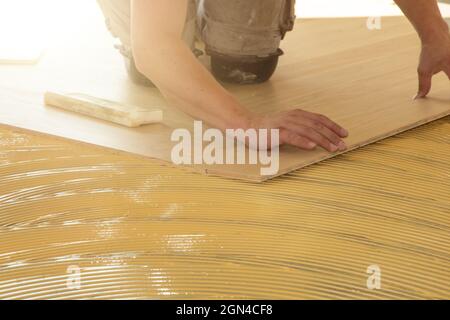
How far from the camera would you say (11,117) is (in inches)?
93.8

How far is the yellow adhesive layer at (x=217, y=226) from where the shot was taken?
160cm

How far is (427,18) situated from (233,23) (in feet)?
2.05

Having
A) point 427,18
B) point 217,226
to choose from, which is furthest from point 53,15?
point 217,226

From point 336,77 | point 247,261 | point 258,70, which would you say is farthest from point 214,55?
point 247,261

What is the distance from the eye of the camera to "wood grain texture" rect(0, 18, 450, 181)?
2260 mm

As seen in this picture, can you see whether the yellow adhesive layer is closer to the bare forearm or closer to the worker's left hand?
the worker's left hand

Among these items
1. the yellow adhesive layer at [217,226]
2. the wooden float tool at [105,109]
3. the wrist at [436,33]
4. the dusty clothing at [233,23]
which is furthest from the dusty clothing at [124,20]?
the wrist at [436,33]

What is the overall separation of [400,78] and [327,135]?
0.81 meters

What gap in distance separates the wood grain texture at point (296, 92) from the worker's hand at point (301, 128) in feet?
0.17

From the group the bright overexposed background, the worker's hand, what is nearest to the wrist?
the worker's hand

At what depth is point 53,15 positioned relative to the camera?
3.85 meters

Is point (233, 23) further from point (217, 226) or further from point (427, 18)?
point (217, 226)

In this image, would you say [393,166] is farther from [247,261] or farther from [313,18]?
[313,18]

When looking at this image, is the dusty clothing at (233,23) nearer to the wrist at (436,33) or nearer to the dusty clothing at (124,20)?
the dusty clothing at (124,20)
